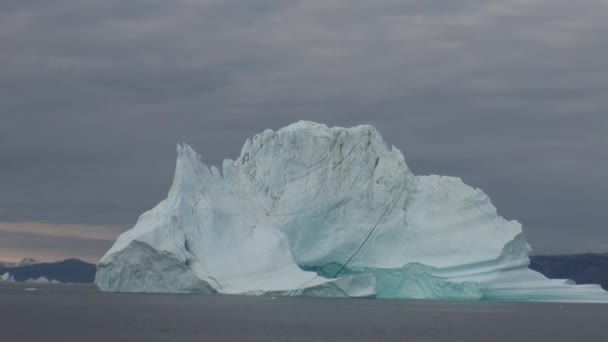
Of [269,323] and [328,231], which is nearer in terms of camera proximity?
[269,323]

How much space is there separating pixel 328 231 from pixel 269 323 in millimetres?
11256

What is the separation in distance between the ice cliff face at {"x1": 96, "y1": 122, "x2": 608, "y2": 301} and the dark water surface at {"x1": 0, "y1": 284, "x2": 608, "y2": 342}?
3.96 feet

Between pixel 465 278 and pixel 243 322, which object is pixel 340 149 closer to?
pixel 465 278

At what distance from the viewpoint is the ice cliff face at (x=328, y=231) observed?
142 ft

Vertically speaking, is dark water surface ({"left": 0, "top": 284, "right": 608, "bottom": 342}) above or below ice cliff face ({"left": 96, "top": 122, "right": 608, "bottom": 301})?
below

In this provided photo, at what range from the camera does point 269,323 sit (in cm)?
3497

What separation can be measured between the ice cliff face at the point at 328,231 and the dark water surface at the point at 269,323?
1206 millimetres

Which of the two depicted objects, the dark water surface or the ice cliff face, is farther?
the ice cliff face

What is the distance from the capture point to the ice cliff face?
142 ft

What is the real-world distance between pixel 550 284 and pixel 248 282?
13168 millimetres

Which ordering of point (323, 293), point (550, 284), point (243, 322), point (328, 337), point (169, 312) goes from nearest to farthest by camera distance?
point (328, 337) < point (243, 322) < point (169, 312) < point (323, 293) < point (550, 284)

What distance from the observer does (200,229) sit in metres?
43.9

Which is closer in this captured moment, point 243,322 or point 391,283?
point 243,322

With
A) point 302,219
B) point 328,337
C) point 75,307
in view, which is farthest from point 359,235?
point 328,337
